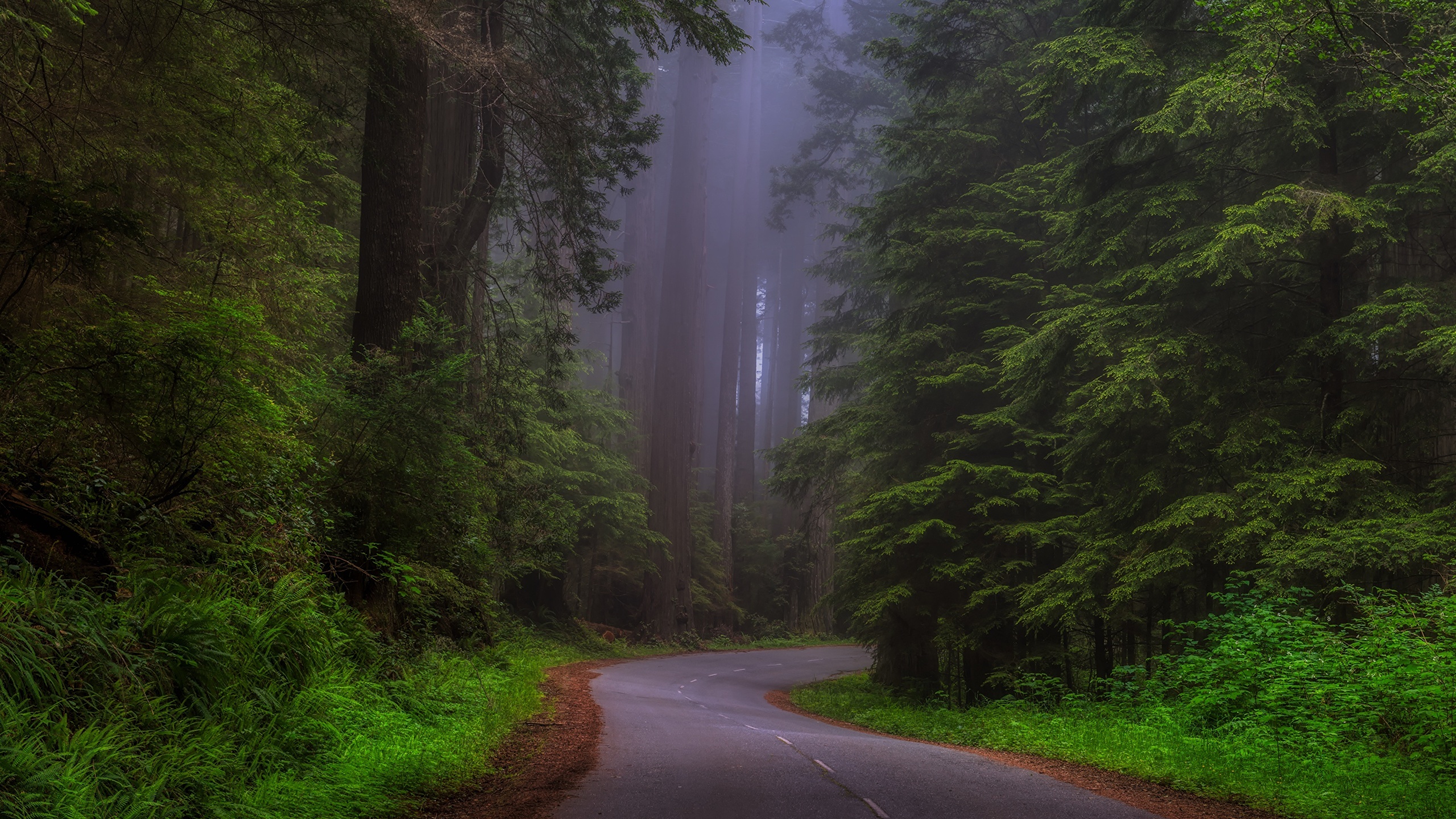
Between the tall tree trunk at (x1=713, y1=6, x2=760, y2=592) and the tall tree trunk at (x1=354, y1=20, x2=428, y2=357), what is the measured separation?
1912 cm

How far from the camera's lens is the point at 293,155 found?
28.9 feet

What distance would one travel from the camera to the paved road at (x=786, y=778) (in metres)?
6.47

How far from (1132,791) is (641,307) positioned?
110ft

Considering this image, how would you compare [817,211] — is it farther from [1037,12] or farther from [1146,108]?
[1146,108]

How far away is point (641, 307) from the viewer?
130 ft

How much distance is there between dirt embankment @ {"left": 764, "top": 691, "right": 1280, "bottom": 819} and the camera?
23.4 feet

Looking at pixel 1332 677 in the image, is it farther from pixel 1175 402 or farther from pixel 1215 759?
pixel 1175 402

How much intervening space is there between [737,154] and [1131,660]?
41908 millimetres

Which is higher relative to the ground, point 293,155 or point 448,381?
point 293,155

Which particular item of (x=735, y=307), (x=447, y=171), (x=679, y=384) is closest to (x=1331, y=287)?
(x=447, y=171)

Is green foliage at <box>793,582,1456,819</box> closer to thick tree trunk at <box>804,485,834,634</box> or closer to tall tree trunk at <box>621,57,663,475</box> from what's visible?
thick tree trunk at <box>804,485,834,634</box>

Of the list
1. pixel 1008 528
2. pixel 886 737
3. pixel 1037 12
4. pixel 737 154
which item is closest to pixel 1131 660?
pixel 1008 528

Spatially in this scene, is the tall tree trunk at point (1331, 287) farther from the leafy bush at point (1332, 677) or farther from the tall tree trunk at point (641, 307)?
the tall tree trunk at point (641, 307)

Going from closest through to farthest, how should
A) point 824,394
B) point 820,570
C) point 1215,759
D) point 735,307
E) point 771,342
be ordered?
point 1215,759 < point 824,394 < point 820,570 < point 735,307 < point 771,342
